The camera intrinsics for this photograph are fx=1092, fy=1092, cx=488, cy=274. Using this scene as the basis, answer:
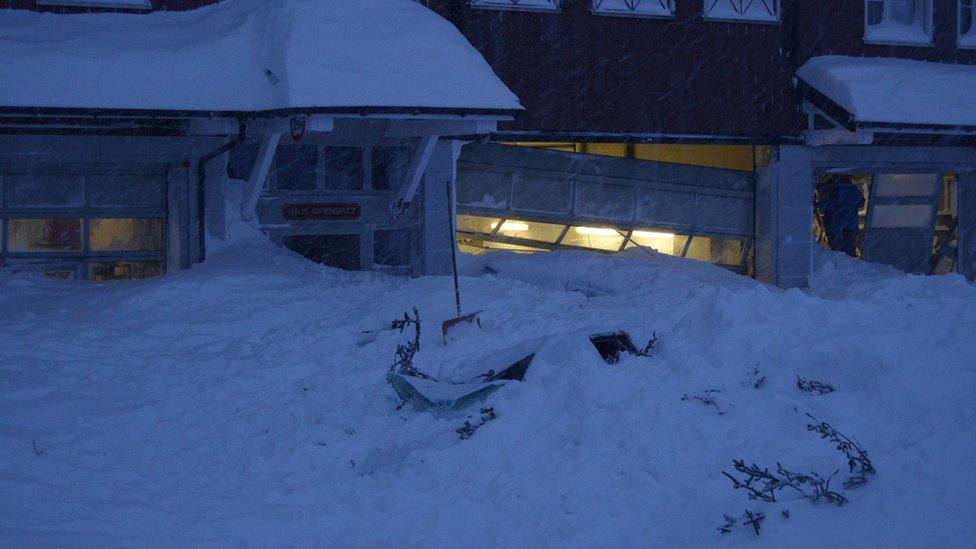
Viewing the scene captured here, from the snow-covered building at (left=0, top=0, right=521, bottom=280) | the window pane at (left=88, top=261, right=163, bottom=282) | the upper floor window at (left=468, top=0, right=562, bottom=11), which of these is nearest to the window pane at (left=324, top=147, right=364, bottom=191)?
the snow-covered building at (left=0, top=0, right=521, bottom=280)

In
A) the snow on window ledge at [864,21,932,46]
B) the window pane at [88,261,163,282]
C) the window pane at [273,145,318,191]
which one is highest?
the snow on window ledge at [864,21,932,46]

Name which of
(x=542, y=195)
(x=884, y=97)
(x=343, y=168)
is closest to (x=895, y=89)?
(x=884, y=97)

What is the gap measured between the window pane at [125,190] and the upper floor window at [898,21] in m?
10.9

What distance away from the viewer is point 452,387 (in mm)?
8383

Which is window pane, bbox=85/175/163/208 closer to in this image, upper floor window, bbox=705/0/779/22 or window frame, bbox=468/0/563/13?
window frame, bbox=468/0/563/13

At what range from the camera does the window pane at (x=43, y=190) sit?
13633mm

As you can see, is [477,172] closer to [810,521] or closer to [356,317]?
[356,317]

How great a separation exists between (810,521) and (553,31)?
35.0 feet

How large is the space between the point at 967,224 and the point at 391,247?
32.5ft

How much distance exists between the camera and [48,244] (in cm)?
1385

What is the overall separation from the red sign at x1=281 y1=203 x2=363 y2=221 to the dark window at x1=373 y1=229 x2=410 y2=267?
443 millimetres

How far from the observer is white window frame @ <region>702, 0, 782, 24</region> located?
52.7 feet

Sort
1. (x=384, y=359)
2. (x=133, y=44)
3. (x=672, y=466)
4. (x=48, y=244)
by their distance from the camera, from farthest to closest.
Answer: (x=48, y=244)
(x=133, y=44)
(x=384, y=359)
(x=672, y=466)

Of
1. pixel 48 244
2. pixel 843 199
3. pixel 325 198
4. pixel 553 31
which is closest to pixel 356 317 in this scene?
pixel 325 198
